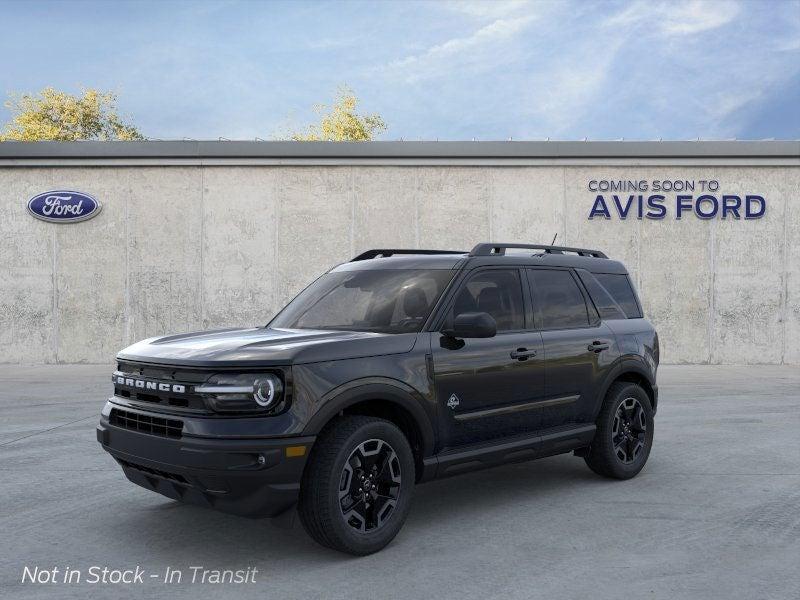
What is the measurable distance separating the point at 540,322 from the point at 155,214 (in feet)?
47.0

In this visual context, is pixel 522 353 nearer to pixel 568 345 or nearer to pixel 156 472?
pixel 568 345

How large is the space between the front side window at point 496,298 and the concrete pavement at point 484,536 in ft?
4.52

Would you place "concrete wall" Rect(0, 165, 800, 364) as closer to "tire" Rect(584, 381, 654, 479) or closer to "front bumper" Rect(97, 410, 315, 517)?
"tire" Rect(584, 381, 654, 479)

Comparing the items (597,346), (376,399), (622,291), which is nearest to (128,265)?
(622,291)

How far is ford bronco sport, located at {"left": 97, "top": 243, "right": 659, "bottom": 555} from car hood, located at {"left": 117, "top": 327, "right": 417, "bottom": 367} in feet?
0.04

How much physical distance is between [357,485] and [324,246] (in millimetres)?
14029

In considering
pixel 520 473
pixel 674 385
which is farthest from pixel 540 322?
pixel 674 385

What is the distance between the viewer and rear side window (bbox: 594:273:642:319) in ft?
22.7

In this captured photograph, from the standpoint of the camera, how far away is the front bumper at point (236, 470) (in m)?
4.19

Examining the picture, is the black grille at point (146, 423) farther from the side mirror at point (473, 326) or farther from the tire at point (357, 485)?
the side mirror at point (473, 326)

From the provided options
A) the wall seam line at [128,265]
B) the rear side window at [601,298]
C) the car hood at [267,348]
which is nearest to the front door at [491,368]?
the car hood at [267,348]

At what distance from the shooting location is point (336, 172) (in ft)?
60.3

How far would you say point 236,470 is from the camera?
4.18 m

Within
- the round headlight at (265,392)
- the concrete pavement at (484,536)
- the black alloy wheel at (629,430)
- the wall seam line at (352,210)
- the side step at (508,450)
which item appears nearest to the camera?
the concrete pavement at (484,536)
